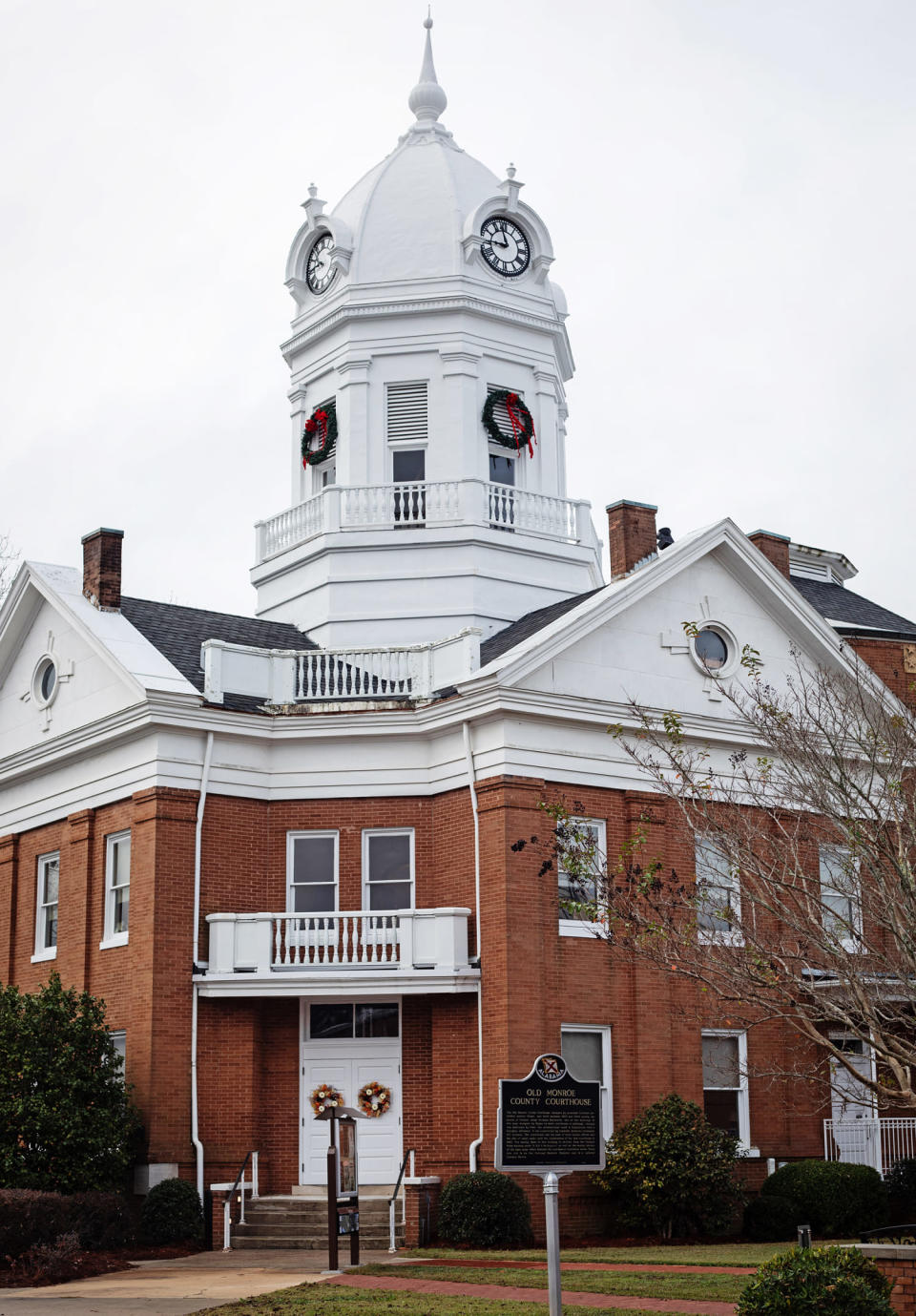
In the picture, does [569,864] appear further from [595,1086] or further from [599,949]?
[599,949]

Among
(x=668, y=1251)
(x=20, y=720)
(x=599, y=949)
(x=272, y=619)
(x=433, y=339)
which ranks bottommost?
(x=668, y=1251)

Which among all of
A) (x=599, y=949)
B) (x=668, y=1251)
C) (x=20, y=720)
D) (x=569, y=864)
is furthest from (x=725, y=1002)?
(x=20, y=720)

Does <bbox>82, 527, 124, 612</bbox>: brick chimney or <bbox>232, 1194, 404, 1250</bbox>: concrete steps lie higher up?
<bbox>82, 527, 124, 612</bbox>: brick chimney

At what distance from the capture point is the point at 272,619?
118 feet

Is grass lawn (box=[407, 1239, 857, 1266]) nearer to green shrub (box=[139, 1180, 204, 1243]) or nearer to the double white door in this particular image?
the double white door

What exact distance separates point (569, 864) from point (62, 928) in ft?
48.2

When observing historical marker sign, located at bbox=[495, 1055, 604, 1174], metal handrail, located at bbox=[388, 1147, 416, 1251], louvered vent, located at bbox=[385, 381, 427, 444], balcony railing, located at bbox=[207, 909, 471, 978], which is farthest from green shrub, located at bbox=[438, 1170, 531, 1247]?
louvered vent, located at bbox=[385, 381, 427, 444]

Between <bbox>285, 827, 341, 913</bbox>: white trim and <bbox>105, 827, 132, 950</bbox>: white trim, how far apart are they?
8.88ft

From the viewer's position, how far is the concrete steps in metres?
25.8

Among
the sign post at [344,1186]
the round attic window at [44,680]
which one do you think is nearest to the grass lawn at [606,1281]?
the sign post at [344,1186]

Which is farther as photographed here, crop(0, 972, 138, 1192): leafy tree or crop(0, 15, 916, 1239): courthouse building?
crop(0, 15, 916, 1239): courthouse building

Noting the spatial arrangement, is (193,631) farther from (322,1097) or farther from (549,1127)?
(549,1127)

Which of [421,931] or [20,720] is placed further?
[20,720]

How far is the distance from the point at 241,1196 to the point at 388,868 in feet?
19.6
